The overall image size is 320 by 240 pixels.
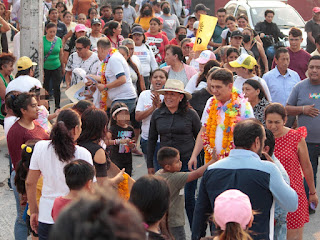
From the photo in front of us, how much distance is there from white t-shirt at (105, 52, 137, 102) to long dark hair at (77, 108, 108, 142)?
10.7 ft

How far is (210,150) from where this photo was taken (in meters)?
6.01

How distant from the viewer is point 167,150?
17.6 feet

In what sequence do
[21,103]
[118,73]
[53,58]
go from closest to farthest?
[21,103] → [118,73] → [53,58]

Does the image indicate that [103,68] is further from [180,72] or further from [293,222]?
[293,222]

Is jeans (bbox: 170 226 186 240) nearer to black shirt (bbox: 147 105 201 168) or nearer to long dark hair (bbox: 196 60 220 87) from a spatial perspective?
black shirt (bbox: 147 105 201 168)

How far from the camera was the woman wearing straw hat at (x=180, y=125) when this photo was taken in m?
6.37

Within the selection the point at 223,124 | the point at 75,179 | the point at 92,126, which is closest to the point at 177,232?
the point at 223,124

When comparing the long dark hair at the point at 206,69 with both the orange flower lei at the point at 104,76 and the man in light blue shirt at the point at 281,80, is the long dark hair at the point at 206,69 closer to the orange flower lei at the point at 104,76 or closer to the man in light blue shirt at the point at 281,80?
the man in light blue shirt at the point at 281,80

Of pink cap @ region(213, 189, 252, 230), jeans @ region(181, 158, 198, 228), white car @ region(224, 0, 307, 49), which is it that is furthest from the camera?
white car @ region(224, 0, 307, 49)

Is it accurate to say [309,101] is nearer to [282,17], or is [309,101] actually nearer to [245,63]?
[245,63]

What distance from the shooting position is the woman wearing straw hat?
637cm

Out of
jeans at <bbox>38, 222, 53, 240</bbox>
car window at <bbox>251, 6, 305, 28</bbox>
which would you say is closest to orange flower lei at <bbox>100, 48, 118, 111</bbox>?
jeans at <bbox>38, 222, 53, 240</bbox>

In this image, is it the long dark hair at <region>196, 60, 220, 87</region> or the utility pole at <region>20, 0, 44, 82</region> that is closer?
the long dark hair at <region>196, 60, 220, 87</region>

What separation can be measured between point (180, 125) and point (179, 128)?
3cm
